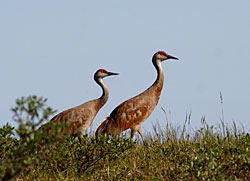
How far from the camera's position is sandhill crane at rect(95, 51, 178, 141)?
11414 mm

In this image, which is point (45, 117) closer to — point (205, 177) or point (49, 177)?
point (205, 177)

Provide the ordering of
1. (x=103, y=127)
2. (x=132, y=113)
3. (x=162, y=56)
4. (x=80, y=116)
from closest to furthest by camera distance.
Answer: (x=80, y=116)
(x=103, y=127)
(x=132, y=113)
(x=162, y=56)

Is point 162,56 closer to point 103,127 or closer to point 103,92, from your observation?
point 103,92

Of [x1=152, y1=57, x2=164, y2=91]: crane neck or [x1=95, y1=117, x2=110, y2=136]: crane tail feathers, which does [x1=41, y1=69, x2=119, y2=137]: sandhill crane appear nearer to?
[x1=95, y1=117, x2=110, y2=136]: crane tail feathers

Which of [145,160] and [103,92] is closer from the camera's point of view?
[145,160]

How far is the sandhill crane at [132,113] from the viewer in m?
11.4

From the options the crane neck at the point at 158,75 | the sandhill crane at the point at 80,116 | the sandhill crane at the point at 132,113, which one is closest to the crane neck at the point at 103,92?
the sandhill crane at the point at 80,116

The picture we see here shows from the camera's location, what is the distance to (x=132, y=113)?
11.5 m

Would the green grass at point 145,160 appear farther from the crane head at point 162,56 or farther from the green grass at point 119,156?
the crane head at point 162,56

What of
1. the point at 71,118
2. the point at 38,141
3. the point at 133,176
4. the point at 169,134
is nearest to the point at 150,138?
the point at 169,134

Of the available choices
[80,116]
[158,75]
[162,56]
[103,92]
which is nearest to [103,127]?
[80,116]

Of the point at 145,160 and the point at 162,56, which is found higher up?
the point at 162,56

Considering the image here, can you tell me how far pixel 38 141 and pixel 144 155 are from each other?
4.08 meters

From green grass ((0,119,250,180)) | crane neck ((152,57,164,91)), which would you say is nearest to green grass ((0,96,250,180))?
green grass ((0,119,250,180))
